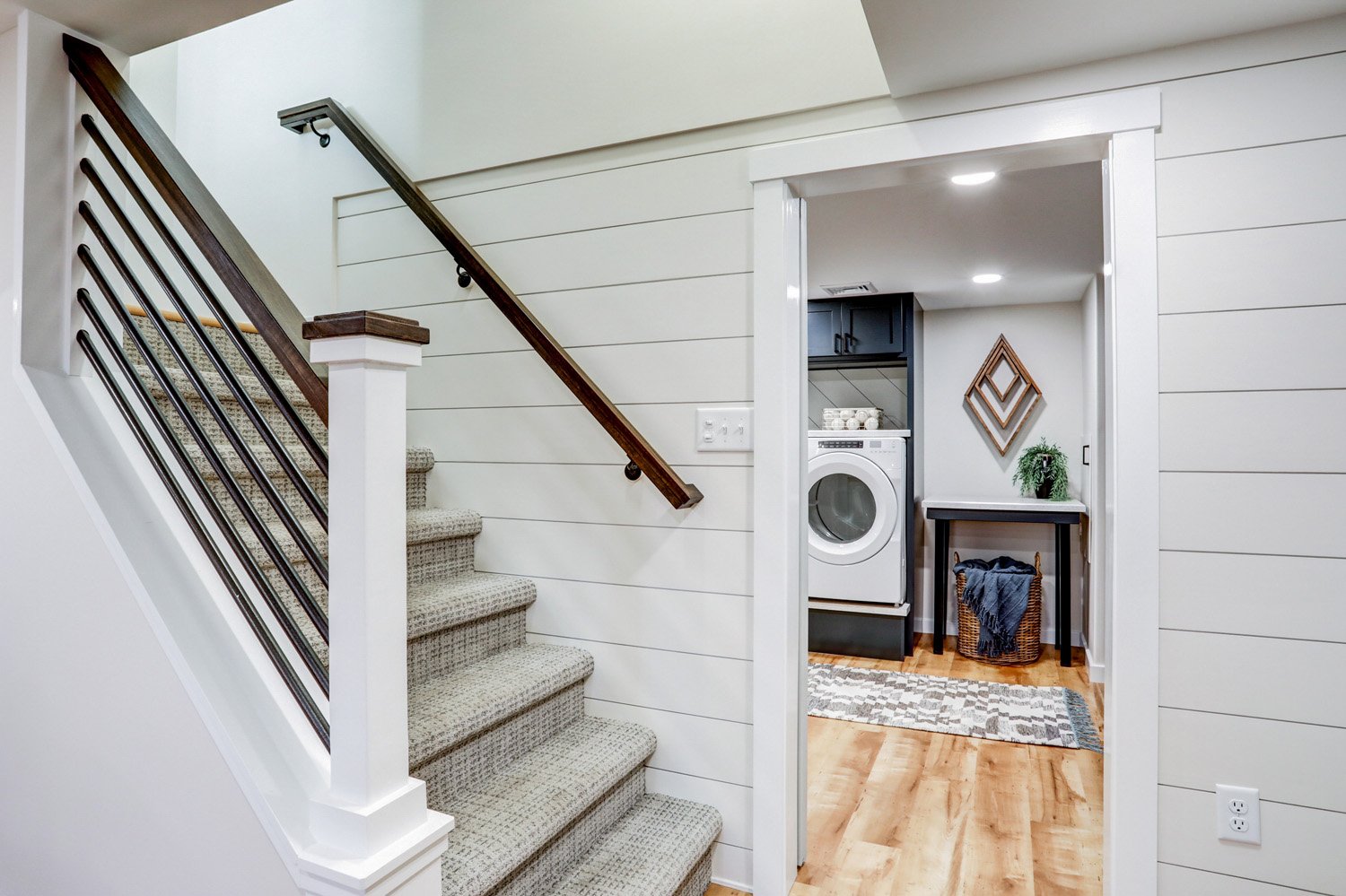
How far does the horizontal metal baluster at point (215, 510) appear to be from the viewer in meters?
1.21

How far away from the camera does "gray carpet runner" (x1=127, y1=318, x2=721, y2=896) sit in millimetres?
1566

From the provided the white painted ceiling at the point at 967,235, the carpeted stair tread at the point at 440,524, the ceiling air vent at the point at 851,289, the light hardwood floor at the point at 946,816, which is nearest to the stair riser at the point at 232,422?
the carpeted stair tread at the point at 440,524

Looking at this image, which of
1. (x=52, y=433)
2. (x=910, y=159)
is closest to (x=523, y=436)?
(x=52, y=433)

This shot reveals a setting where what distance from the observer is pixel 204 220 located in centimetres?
124

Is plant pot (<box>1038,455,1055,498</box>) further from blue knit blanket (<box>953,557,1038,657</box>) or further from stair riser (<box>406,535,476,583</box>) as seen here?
stair riser (<box>406,535,476,583</box>)

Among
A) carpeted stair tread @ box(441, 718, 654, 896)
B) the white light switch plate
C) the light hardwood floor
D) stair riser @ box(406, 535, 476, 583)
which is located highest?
the white light switch plate

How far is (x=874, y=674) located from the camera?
3922 millimetres

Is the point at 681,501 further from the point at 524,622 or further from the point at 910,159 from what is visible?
the point at 910,159

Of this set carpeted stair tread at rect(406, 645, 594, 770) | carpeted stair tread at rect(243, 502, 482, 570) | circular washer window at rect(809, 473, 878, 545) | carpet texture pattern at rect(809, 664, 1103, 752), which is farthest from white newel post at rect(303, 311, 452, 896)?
circular washer window at rect(809, 473, 878, 545)

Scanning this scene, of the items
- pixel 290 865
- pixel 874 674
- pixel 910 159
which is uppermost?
pixel 910 159

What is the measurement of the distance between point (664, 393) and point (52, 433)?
51.5 inches

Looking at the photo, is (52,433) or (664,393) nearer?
(52,433)

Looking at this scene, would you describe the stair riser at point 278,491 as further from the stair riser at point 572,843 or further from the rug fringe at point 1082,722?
the rug fringe at point 1082,722

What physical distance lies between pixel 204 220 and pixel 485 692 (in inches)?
45.3
